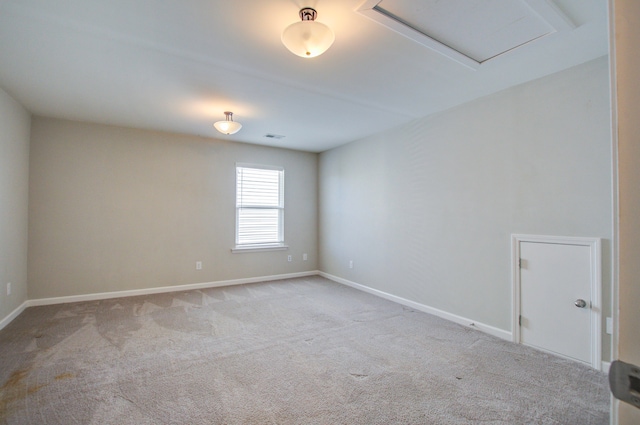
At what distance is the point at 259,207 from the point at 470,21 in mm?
4298

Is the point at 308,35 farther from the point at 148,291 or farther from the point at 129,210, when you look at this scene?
the point at 148,291

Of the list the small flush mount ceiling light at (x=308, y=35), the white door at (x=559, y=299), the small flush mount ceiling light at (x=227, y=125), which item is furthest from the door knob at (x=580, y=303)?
the small flush mount ceiling light at (x=227, y=125)

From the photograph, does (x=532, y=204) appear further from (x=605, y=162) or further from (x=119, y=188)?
(x=119, y=188)

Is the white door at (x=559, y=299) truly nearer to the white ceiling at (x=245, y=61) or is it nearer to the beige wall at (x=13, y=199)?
the white ceiling at (x=245, y=61)

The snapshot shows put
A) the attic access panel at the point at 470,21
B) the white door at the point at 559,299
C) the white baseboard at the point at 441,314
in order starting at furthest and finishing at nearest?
the white baseboard at the point at 441,314
the white door at the point at 559,299
the attic access panel at the point at 470,21

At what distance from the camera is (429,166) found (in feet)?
12.4

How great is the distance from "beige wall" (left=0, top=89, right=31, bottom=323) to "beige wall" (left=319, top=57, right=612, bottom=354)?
4509 millimetres

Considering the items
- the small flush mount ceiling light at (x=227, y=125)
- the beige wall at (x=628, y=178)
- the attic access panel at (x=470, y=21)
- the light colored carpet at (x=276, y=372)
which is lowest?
the light colored carpet at (x=276, y=372)

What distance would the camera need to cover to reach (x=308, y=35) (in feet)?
6.08

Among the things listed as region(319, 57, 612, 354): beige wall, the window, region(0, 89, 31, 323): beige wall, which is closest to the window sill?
the window

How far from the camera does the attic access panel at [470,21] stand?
1.82m

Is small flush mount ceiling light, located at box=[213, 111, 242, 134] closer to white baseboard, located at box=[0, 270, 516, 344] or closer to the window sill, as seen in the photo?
the window sill

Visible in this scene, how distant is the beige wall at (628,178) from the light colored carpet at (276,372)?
170cm

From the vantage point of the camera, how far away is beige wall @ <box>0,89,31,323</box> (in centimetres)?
317
